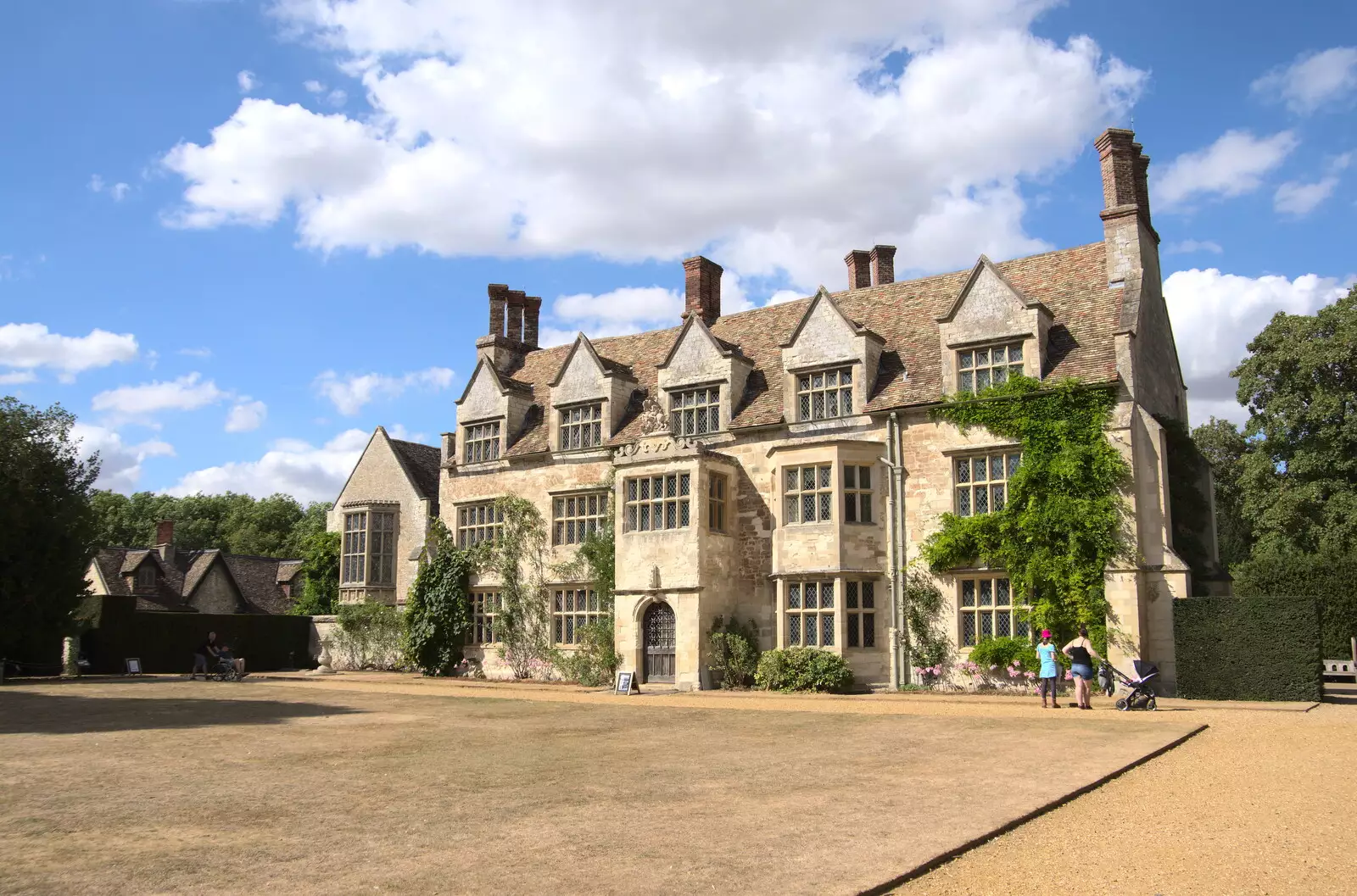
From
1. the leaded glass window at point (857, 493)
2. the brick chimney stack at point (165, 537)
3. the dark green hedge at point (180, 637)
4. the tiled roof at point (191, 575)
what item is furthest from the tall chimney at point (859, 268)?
the brick chimney stack at point (165, 537)

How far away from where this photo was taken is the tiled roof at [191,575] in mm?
49344

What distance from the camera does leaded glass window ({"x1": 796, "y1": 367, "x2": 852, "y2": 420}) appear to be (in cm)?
2667

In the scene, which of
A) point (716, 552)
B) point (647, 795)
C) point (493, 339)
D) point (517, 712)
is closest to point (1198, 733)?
point (647, 795)

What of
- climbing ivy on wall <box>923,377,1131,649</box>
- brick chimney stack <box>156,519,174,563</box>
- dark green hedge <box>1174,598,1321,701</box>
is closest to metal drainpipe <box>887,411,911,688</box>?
climbing ivy on wall <box>923,377,1131,649</box>

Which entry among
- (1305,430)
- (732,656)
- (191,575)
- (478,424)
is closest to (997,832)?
(732,656)

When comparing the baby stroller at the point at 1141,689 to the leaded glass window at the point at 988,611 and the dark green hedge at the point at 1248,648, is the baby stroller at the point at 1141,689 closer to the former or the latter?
the dark green hedge at the point at 1248,648

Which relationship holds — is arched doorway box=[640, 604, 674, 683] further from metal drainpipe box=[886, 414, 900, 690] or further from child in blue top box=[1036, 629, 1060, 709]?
child in blue top box=[1036, 629, 1060, 709]

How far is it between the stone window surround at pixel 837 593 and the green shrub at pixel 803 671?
416 millimetres

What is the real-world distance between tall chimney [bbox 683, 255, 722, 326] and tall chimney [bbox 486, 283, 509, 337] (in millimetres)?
7795

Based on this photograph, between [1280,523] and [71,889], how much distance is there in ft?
124

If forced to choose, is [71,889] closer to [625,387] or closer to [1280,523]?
[625,387]

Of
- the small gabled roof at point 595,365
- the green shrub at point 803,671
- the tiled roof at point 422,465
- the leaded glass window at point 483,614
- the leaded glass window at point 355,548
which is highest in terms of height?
the small gabled roof at point 595,365

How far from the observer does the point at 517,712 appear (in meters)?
18.9

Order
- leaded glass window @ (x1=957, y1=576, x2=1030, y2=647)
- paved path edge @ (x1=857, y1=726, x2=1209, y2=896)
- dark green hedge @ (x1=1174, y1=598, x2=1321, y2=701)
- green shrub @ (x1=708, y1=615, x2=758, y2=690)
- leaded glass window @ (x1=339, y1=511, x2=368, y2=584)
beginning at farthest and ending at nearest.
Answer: leaded glass window @ (x1=339, y1=511, x2=368, y2=584) < green shrub @ (x1=708, y1=615, x2=758, y2=690) < leaded glass window @ (x1=957, y1=576, x2=1030, y2=647) < dark green hedge @ (x1=1174, y1=598, x2=1321, y2=701) < paved path edge @ (x1=857, y1=726, x2=1209, y2=896)
